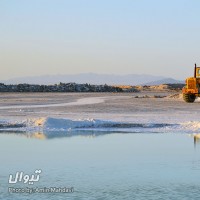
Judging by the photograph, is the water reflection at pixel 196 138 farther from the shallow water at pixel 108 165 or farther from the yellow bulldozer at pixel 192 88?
the yellow bulldozer at pixel 192 88

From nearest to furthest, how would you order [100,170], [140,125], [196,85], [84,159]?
[100,170], [84,159], [140,125], [196,85]

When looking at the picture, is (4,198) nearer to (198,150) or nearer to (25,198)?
(25,198)

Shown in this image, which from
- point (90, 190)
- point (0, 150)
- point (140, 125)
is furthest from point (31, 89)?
point (90, 190)

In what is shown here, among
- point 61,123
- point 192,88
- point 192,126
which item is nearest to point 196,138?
point 192,126

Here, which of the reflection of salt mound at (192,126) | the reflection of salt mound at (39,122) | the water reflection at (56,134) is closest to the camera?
the water reflection at (56,134)

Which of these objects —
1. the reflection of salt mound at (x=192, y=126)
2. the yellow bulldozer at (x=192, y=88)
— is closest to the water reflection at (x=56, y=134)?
the reflection of salt mound at (x=192, y=126)

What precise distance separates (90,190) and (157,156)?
433 centimetres

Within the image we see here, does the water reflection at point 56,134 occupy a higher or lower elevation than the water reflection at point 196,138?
higher

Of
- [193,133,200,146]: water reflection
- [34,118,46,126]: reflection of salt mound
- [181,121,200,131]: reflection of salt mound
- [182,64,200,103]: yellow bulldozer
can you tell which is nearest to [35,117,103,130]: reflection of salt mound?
[34,118,46,126]: reflection of salt mound

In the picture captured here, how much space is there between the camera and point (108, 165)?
12.5 meters

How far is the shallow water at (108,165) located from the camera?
32.1 feet

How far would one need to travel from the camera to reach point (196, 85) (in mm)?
42812

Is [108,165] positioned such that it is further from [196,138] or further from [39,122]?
[39,122]

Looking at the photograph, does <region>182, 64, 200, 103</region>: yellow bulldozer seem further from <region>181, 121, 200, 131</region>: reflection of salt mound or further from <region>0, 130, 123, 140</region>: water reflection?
<region>0, 130, 123, 140</region>: water reflection
